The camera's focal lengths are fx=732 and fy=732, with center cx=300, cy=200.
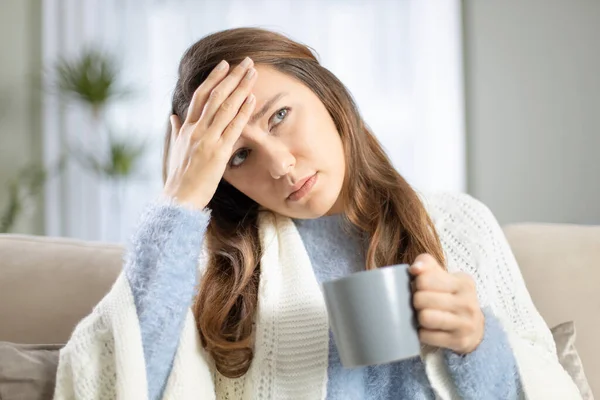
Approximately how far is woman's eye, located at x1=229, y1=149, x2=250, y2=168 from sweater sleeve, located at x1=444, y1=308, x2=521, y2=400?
0.50m

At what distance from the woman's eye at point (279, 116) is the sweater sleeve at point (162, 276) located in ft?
0.71

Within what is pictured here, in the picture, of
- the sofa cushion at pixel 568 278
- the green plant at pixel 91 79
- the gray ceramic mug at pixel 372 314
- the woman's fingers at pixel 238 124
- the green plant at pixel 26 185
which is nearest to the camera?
the gray ceramic mug at pixel 372 314

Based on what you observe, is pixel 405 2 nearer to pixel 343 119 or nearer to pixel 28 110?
pixel 28 110

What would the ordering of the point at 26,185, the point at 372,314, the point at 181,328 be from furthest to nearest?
1. the point at 26,185
2. the point at 181,328
3. the point at 372,314

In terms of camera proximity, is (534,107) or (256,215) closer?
(256,215)

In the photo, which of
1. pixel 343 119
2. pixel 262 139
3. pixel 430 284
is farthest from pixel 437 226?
pixel 430 284

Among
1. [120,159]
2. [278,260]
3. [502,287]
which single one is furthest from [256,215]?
[120,159]

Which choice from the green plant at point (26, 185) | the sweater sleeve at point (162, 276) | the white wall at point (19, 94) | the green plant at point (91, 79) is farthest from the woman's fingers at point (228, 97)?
the white wall at point (19, 94)

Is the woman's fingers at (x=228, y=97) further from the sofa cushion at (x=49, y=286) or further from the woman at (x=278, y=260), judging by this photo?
the sofa cushion at (x=49, y=286)

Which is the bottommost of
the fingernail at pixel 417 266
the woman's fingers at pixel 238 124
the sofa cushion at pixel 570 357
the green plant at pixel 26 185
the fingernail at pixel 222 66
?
the green plant at pixel 26 185

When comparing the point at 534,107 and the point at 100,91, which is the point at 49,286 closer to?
the point at 100,91

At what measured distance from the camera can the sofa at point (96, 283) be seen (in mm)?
1529

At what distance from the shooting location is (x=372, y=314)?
875 mm

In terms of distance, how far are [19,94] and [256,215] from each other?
367 cm
